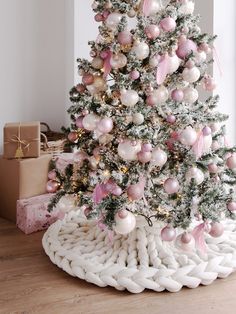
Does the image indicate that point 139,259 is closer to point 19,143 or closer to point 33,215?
point 33,215

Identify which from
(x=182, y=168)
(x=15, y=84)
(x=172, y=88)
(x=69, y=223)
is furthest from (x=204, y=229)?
(x=15, y=84)

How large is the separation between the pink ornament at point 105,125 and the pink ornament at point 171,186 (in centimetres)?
23

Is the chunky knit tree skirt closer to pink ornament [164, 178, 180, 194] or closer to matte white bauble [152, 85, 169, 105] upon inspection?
pink ornament [164, 178, 180, 194]

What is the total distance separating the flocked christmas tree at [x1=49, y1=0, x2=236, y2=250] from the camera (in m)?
1.27

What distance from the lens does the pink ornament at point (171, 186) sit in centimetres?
127

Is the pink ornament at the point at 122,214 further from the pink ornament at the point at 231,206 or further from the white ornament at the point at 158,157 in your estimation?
the pink ornament at the point at 231,206

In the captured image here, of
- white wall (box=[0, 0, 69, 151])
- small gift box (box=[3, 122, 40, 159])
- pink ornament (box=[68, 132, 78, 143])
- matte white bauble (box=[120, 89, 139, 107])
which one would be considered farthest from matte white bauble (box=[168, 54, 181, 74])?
white wall (box=[0, 0, 69, 151])

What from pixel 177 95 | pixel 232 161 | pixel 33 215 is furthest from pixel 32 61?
pixel 232 161

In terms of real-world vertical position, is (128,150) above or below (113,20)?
below

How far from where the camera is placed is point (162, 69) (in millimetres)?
1269

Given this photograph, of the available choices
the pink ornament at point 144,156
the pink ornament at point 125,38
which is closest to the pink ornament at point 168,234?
the pink ornament at point 144,156

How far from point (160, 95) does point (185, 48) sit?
16 centimetres

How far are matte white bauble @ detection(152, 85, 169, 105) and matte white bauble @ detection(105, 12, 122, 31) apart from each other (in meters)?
0.22

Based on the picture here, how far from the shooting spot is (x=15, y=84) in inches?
94.1
